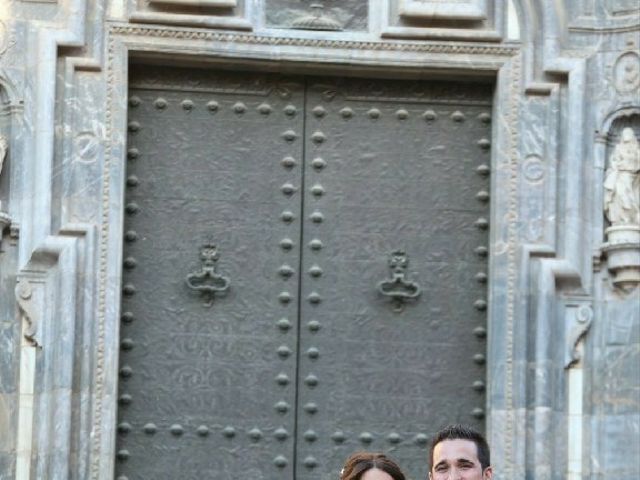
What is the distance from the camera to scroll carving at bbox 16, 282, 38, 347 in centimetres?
1594

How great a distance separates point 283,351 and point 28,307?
1.60m

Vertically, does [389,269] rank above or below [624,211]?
below

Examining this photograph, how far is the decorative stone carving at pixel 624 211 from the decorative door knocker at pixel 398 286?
1.22m

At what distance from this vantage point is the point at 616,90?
53.8 feet

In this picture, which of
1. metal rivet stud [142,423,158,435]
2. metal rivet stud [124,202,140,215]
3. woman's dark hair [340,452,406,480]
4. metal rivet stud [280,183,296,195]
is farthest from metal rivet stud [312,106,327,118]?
woman's dark hair [340,452,406,480]

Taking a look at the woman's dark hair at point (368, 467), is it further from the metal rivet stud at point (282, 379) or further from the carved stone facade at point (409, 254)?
the metal rivet stud at point (282, 379)

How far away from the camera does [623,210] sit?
53.2 feet

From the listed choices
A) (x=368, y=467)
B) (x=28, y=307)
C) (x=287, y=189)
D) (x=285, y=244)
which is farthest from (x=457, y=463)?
(x=287, y=189)

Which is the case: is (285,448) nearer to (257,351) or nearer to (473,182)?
(257,351)

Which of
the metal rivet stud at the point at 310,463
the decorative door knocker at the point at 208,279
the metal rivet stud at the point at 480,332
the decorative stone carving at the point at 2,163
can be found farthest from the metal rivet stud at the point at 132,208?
the metal rivet stud at the point at 480,332

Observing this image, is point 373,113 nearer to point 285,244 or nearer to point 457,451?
point 285,244

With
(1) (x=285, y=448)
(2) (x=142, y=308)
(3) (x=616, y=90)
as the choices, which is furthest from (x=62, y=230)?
(3) (x=616, y=90)

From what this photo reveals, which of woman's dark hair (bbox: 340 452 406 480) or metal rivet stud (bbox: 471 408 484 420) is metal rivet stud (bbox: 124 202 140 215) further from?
woman's dark hair (bbox: 340 452 406 480)

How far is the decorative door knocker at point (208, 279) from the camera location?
16.4 m
